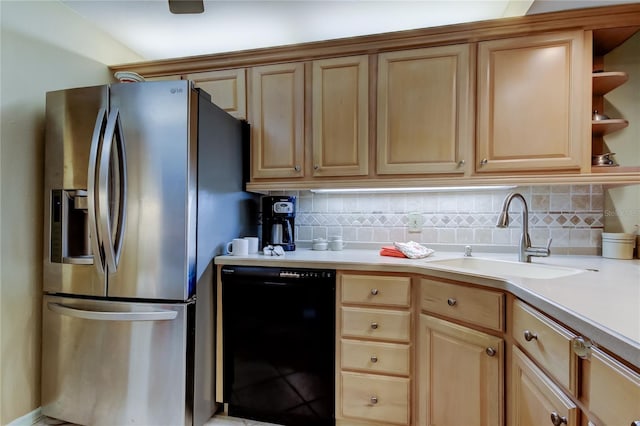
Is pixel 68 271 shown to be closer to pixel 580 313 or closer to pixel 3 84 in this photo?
pixel 3 84

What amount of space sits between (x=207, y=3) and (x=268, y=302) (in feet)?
5.90

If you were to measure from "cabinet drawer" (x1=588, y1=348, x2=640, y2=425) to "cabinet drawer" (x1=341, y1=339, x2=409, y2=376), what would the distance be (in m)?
0.85

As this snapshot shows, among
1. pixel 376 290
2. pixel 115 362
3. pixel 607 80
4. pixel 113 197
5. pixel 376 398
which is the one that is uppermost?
pixel 607 80

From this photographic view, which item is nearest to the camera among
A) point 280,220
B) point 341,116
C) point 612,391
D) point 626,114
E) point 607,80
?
point 612,391

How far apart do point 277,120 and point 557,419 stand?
1.86 meters

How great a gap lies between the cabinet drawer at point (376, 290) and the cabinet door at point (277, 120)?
31.0 inches

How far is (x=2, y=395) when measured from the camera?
146 centimetres

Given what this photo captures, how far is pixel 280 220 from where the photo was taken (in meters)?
1.94

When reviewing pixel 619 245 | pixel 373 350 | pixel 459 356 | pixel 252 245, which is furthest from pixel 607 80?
pixel 252 245

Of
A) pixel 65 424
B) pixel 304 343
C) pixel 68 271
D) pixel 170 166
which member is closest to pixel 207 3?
pixel 170 166

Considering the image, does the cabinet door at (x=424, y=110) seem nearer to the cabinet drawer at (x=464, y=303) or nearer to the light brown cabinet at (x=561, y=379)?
the cabinet drawer at (x=464, y=303)

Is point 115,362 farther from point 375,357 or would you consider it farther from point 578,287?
point 578,287

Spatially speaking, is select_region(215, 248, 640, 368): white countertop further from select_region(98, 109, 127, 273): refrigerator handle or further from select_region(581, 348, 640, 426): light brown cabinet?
select_region(98, 109, 127, 273): refrigerator handle

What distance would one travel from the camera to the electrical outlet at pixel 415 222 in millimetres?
1981
